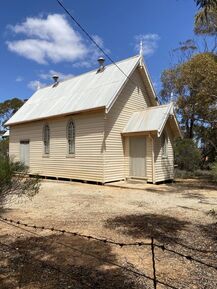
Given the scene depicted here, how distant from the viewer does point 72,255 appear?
208 inches

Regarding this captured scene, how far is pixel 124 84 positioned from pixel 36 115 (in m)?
7.05

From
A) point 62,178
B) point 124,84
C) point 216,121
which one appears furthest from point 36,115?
point 216,121

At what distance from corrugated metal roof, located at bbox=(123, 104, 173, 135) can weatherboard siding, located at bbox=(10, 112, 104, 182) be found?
1927 millimetres

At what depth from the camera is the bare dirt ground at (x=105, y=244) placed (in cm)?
436

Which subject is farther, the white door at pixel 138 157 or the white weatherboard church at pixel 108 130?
the white door at pixel 138 157

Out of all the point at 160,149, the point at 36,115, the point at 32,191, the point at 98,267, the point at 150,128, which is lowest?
the point at 98,267

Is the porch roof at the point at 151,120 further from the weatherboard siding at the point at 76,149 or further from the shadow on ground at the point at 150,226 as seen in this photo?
the shadow on ground at the point at 150,226

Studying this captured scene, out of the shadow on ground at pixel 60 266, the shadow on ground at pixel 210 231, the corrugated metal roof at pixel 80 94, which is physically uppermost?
the corrugated metal roof at pixel 80 94

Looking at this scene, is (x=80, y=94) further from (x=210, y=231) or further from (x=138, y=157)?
(x=210, y=231)

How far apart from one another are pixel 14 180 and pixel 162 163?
1125 centimetres

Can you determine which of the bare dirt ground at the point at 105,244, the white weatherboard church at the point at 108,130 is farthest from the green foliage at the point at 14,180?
the white weatherboard church at the point at 108,130

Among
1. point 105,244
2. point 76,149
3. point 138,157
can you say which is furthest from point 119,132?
point 105,244

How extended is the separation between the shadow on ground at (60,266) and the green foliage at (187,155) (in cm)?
1921

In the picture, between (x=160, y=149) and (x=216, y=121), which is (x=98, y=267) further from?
(x=216, y=121)
